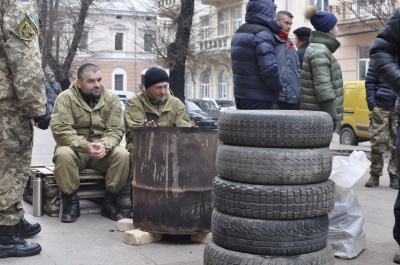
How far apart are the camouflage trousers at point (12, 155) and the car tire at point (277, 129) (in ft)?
6.43

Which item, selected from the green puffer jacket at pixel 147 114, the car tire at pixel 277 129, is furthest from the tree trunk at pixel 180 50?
the car tire at pixel 277 129

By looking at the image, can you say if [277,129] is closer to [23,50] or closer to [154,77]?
[23,50]

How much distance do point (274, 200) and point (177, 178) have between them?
2068mm

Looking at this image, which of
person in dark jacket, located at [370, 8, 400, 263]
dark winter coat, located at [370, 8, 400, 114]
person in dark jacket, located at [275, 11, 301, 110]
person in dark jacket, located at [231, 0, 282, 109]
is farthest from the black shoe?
dark winter coat, located at [370, 8, 400, 114]

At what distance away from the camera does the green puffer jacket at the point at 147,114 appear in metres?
6.64

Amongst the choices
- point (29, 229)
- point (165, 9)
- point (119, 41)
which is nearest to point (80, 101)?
point (29, 229)

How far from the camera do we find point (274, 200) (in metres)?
3.42

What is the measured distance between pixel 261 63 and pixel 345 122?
46.3 ft

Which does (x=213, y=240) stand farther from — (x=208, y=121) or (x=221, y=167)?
(x=208, y=121)

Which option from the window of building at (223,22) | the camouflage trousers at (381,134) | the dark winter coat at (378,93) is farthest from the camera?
the window of building at (223,22)

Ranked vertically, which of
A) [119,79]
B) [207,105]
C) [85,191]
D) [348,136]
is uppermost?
[119,79]

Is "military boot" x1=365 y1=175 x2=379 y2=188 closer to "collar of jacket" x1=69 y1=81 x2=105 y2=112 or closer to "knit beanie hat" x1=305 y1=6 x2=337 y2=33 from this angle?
"knit beanie hat" x1=305 y1=6 x2=337 y2=33

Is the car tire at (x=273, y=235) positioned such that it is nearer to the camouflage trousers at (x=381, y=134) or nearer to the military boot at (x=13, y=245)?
the military boot at (x=13, y=245)

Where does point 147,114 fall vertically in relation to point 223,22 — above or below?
below
